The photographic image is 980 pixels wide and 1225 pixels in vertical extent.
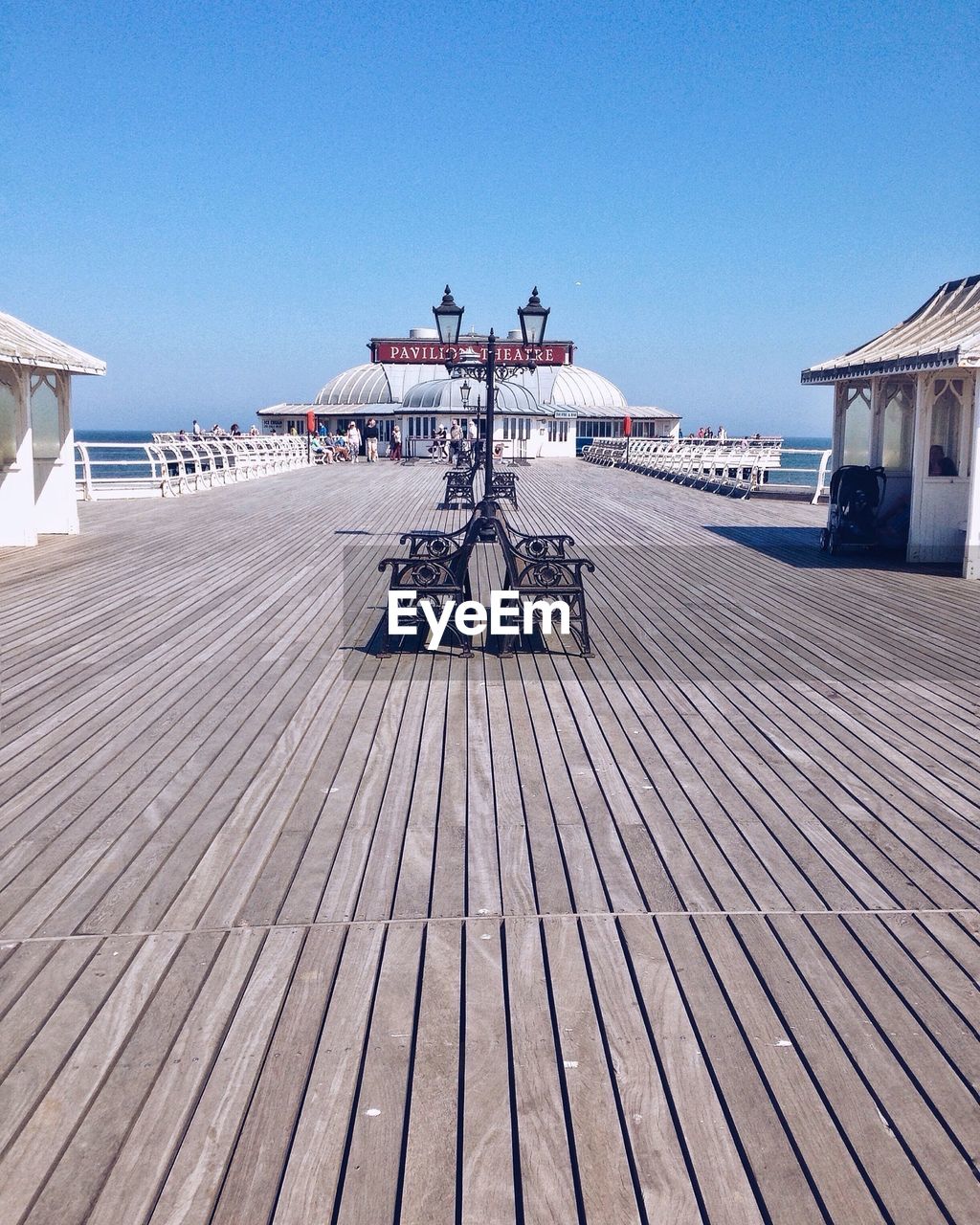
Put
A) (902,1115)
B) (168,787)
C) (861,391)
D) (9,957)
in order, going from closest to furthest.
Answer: (902,1115) < (9,957) < (168,787) < (861,391)

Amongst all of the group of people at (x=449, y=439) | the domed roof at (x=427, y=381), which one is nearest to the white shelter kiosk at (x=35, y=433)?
the group of people at (x=449, y=439)

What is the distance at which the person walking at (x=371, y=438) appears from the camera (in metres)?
35.9

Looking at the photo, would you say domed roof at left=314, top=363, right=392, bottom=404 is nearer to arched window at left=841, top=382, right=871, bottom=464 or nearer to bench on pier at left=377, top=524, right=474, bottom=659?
arched window at left=841, top=382, right=871, bottom=464

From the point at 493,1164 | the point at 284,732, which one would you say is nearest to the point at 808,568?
the point at 284,732

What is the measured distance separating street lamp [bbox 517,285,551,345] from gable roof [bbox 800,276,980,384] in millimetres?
3086

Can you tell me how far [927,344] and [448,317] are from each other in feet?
14.8

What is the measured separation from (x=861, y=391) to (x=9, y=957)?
11198mm

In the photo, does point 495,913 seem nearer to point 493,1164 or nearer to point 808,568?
point 493,1164

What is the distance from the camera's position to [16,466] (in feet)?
38.4

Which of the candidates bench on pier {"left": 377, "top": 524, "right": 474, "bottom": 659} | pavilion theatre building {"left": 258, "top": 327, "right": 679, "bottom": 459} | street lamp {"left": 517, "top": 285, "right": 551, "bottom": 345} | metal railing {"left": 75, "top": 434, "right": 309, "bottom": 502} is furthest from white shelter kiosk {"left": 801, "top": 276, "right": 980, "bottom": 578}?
pavilion theatre building {"left": 258, "top": 327, "right": 679, "bottom": 459}

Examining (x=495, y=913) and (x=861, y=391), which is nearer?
(x=495, y=913)

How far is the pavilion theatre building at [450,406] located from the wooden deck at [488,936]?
30926mm

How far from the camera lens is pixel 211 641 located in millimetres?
7031

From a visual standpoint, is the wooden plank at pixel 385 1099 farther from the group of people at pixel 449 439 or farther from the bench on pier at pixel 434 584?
the group of people at pixel 449 439
